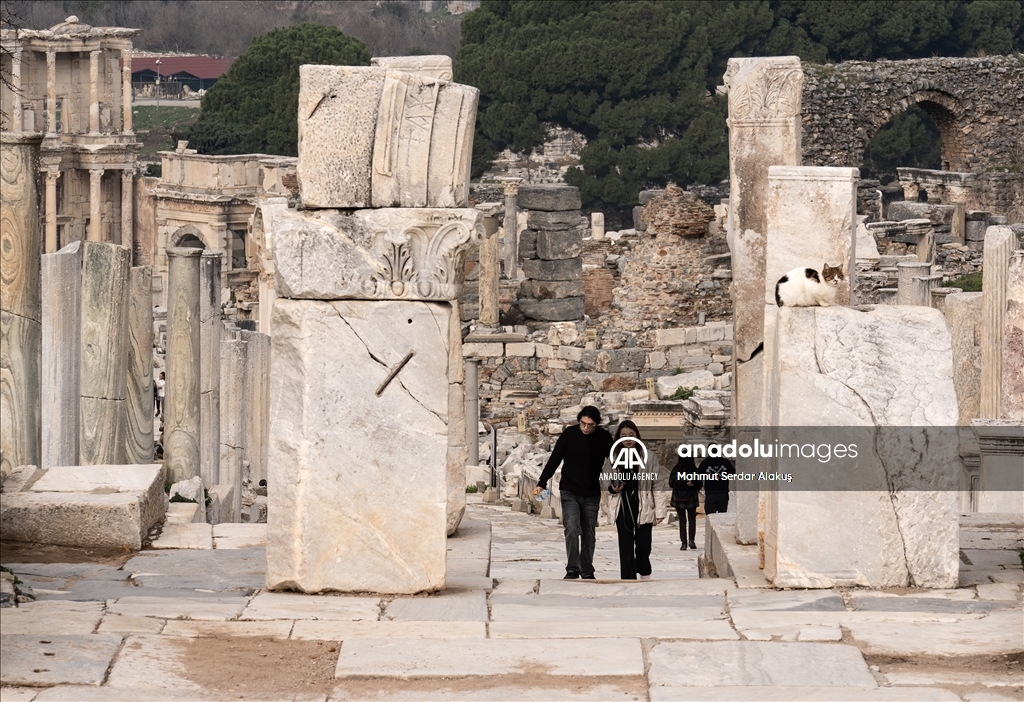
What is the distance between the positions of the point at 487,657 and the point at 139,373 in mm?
5759

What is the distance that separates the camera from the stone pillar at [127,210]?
146 feet

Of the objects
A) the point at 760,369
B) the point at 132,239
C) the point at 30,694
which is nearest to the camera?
the point at 30,694

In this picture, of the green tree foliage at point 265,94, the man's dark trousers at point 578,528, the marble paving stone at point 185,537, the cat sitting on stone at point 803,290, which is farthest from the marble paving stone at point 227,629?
the green tree foliage at point 265,94

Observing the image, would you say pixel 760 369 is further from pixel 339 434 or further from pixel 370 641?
pixel 370 641

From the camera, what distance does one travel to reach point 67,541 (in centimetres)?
786

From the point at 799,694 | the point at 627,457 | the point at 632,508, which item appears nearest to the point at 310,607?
the point at 799,694

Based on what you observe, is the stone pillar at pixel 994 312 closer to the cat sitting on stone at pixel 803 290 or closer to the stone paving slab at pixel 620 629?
the cat sitting on stone at pixel 803 290

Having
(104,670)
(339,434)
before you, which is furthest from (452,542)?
(104,670)

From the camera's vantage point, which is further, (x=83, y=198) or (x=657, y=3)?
(x=657, y=3)

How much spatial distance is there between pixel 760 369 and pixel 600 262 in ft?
60.4

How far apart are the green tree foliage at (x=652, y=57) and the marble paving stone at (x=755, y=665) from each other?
40.0m

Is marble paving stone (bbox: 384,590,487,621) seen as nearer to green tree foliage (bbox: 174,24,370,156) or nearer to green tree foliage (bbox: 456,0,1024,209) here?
green tree foliage (bbox: 456,0,1024,209)

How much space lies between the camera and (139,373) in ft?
35.9

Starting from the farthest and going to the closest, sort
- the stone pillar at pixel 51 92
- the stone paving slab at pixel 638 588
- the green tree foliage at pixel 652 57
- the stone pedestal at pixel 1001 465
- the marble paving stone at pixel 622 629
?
the green tree foliage at pixel 652 57 → the stone pillar at pixel 51 92 → the stone pedestal at pixel 1001 465 → the stone paving slab at pixel 638 588 → the marble paving stone at pixel 622 629
